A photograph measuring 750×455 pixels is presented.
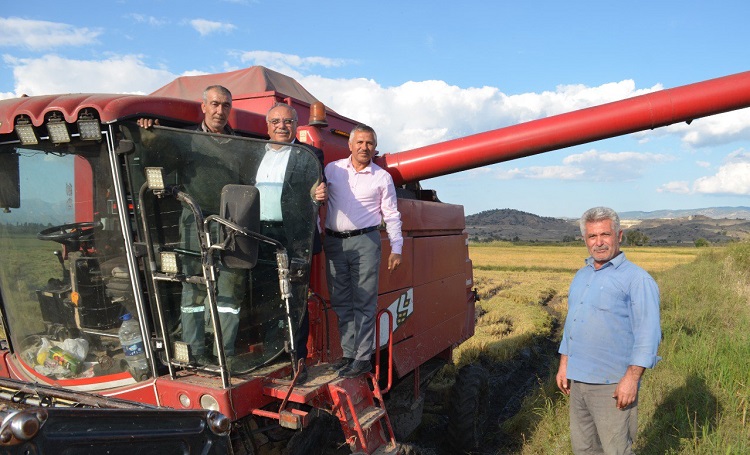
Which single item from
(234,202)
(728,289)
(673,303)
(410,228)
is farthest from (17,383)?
(728,289)

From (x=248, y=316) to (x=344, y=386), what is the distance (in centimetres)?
66

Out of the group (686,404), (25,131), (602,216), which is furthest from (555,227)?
(25,131)

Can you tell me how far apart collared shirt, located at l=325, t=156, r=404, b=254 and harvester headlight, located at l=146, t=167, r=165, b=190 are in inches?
42.1

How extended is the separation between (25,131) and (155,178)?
752 mm

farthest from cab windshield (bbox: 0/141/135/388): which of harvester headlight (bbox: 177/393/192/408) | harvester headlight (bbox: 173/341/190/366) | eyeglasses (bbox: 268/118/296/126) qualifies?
eyeglasses (bbox: 268/118/296/126)

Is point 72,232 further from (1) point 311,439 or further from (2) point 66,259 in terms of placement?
(1) point 311,439

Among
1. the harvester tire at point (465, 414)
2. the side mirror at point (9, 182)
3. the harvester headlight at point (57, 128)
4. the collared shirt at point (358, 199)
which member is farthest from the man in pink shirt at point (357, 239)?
the harvester tire at point (465, 414)

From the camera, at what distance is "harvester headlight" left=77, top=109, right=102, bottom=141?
8.95ft

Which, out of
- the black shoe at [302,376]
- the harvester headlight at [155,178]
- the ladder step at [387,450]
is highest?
the harvester headlight at [155,178]

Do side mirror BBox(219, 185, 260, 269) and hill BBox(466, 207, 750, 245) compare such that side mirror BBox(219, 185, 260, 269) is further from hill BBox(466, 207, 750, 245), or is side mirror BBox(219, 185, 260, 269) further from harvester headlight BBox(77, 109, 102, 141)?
hill BBox(466, 207, 750, 245)

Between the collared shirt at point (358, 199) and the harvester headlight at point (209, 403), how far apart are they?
1.25 metres

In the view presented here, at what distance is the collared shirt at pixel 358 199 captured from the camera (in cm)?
351

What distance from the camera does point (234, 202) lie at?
270 cm

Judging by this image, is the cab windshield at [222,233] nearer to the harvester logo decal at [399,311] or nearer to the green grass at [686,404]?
the harvester logo decal at [399,311]
